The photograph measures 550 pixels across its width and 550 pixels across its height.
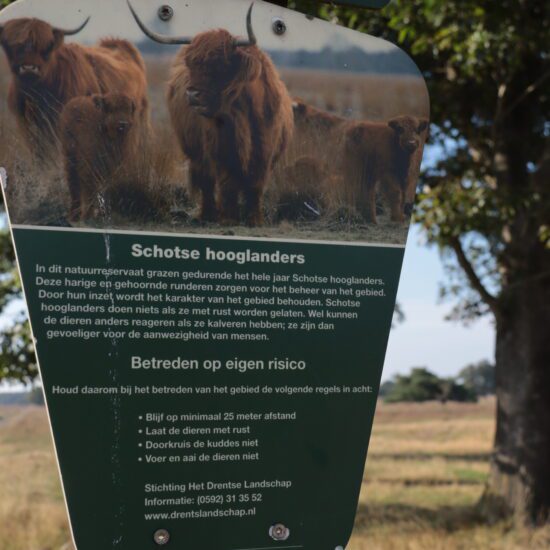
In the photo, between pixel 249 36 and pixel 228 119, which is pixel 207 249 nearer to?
pixel 228 119

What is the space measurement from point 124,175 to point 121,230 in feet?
0.56

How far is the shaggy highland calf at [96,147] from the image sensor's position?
248cm

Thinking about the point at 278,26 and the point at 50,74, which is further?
the point at 278,26

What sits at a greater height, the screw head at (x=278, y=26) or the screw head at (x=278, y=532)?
the screw head at (x=278, y=26)

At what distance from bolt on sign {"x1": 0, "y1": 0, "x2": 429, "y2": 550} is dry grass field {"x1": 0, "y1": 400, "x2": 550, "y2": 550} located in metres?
6.48

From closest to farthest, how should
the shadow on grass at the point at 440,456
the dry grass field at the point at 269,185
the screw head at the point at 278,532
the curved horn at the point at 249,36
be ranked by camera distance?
the dry grass field at the point at 269,185 < the screw head at the point at 278,532 < the curved horn at the point at 249,36 < the shadow on grass at the point at 440,456

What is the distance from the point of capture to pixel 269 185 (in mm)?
2695

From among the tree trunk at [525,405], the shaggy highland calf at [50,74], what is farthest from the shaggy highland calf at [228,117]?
the tree trunk at [525,405]

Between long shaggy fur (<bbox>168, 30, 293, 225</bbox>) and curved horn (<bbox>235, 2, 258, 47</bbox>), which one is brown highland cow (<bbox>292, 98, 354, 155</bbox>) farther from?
curved horn (<bbox>235, 2, 258, 47</bbox>)

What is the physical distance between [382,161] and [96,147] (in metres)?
0.92

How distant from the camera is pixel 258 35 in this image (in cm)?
272

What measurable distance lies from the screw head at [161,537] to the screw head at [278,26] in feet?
5.22

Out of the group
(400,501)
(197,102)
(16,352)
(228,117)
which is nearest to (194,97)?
(197,102)

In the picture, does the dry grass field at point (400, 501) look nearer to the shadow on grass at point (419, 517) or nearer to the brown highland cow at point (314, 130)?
the shadow on grass at point (419, 517)
